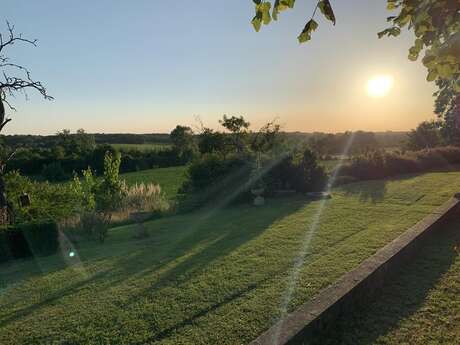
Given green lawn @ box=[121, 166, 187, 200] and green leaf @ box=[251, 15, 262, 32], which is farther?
green lawn @ box=[121, 166, 187, 200]

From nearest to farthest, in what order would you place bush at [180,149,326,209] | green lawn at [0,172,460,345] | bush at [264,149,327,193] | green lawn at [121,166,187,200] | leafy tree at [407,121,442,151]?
green lawn at [0,172,460,345]
bush at [180,149,326,209]
bush at [264,149,327,193]
green lawn at [121,166,187,200]
leafy tree at [407,121,442,151]

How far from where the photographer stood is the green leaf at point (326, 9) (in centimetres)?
161

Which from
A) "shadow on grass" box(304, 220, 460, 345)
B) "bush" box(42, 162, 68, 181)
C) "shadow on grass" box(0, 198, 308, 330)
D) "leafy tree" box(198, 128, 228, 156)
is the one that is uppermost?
"leafy tree" box(198, 128, 228, 156)

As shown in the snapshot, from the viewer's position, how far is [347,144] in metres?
44.9

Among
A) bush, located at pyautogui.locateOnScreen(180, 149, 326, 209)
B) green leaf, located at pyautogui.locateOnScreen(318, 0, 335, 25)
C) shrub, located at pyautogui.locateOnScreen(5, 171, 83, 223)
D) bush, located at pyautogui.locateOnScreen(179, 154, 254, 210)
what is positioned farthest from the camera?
bush, located at pyautogui.locateOnScreen(180, 149, 326, 209)

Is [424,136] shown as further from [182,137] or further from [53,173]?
[53,173]

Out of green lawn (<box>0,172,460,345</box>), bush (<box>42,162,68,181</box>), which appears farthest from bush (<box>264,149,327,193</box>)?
bush (<box>42,162,68,181</box>)

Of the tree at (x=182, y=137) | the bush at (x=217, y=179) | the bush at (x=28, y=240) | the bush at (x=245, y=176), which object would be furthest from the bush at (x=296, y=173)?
the tree at (x=182, y=137)

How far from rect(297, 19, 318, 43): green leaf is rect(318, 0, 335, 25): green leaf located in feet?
0.35

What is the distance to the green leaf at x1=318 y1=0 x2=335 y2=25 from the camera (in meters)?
1.61

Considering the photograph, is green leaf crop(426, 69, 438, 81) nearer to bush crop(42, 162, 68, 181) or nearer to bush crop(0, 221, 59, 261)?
bush crop(0, 221, 59, 261)

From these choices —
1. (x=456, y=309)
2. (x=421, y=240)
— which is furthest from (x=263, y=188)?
(x=456, y=309)

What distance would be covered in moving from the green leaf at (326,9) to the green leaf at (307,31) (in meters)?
0.11

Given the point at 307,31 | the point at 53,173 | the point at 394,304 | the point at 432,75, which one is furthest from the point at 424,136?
the point at 53,173
